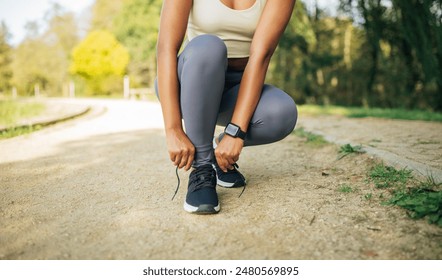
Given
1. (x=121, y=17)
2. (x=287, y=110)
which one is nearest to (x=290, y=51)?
(x=121, y=17)

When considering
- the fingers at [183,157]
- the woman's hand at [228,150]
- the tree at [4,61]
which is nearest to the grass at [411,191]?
the woman's hand at [228,150]

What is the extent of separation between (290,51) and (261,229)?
1270 cm

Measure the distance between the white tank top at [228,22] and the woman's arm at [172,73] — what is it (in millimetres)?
99

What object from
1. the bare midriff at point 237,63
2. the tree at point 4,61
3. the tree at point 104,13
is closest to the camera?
the bare midriff at point 237,63

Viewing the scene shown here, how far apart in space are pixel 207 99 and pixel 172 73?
184 millimetres

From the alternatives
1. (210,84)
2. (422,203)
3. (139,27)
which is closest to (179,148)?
(210,84)

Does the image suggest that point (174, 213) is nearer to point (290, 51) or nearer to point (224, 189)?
point (224, 189)

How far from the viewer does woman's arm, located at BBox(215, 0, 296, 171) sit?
4.89 ft

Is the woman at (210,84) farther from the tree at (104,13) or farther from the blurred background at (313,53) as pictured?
the tree at (104,13)

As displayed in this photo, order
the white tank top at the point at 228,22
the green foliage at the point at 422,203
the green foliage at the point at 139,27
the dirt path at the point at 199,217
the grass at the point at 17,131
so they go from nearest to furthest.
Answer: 1. the dirt path at the point at 199,217
2. the green foliage at the point at 422,203
3. the white tank top at the point at 228,22
4. the grass at the point at 17,131
5. the green foliage at the point at 139,27

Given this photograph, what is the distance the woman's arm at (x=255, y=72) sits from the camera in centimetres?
149

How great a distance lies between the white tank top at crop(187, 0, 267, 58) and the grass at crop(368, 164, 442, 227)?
3.03 feet

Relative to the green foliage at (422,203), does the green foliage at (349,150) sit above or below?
below

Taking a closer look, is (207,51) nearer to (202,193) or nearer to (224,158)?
(224,158)
